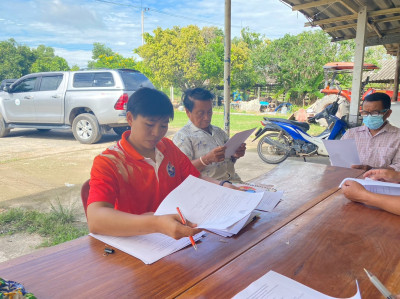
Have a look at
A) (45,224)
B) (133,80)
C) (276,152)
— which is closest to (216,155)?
(45,224)

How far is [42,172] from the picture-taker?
4.48 metres

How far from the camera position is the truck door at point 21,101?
695 cm

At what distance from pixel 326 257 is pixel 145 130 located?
2.75ft

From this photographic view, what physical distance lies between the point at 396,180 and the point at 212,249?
136cm

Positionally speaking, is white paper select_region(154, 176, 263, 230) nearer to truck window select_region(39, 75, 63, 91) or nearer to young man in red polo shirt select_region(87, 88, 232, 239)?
young man in red polo shirt select_region(87, 88, 232, 239)

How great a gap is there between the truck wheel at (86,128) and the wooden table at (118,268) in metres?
5.59

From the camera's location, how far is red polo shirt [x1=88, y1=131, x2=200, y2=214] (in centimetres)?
113

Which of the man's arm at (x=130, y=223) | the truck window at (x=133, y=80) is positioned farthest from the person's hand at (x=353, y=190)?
the truck window at (x=133, y=80)

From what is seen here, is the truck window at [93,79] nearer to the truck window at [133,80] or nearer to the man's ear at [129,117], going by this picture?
the truck window at [133,80]

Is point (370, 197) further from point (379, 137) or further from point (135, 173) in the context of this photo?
point (379, 137)

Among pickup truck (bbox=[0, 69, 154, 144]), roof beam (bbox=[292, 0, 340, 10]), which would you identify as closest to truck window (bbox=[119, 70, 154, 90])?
pickup truck (bbox=[0, 69, 154, 144])

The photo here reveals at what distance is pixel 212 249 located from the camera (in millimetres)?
1010

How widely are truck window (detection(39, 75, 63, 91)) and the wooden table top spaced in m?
6.71

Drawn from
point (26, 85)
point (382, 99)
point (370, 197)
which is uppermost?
point (26, 85)
